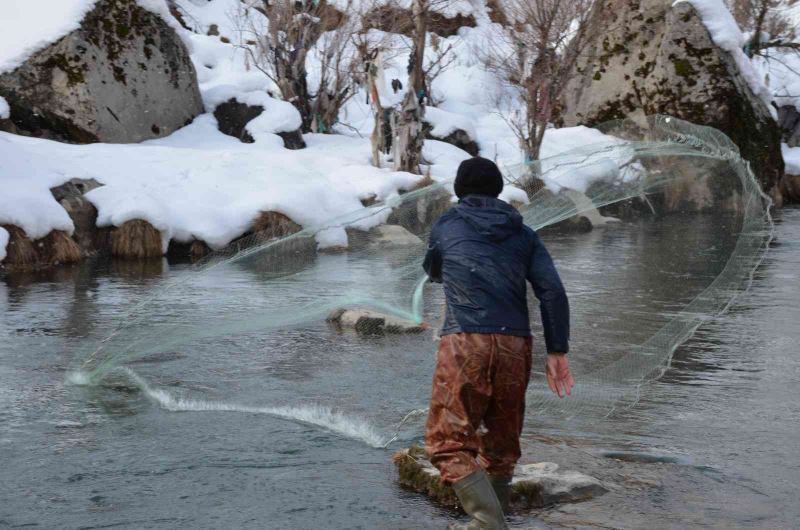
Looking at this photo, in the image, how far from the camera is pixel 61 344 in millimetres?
9195

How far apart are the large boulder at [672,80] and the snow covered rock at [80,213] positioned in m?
13.2

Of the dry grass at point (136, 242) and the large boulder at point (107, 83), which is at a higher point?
the large boulder at point (107, 83)

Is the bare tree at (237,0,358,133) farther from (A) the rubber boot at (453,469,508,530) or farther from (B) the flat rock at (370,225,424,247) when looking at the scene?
(A) the rubber boot at (453,469,508,530)

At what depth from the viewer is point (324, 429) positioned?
6469 millimetres

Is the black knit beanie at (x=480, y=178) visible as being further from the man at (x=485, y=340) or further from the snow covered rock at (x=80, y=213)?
the snow covered rock at (x=80, y=213)

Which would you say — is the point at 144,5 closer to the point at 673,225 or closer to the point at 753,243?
the point at 673,225

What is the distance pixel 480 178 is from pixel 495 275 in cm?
44

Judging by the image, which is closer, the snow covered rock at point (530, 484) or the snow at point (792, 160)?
the snow covered rock at point (530, 484)

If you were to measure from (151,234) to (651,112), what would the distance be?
14.5 metres

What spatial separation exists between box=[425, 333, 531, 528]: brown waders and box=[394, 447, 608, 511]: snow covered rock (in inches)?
29.5

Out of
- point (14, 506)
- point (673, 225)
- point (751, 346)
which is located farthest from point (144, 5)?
point (14, 506)

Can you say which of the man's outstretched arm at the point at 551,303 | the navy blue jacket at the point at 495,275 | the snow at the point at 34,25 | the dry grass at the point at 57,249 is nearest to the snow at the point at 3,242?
the dry grass at the point at 57,249

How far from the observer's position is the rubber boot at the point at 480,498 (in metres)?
4.30

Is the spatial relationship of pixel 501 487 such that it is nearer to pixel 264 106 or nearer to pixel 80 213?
pixel 80 213
